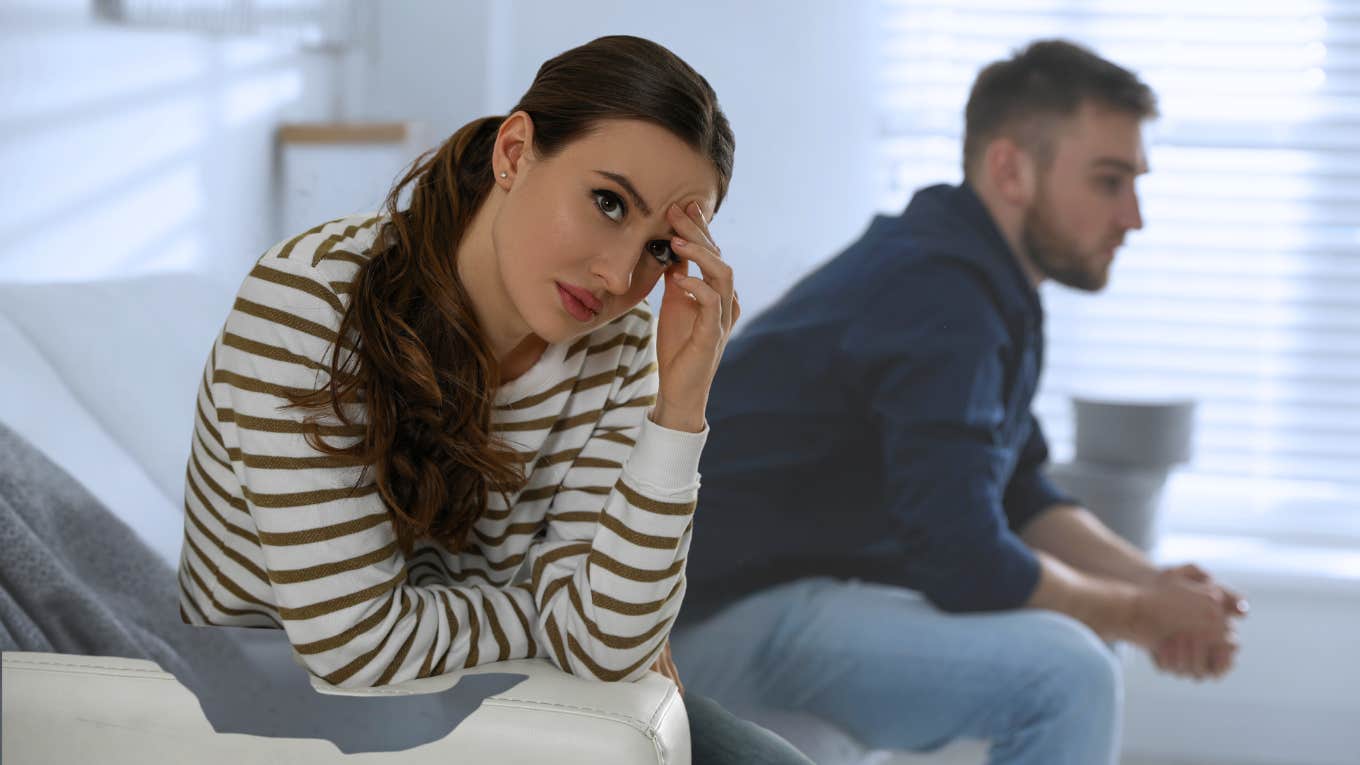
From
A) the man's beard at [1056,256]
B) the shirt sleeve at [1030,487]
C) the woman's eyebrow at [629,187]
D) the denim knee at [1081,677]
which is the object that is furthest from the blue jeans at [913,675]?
the woman's eyebrow at [629,187]

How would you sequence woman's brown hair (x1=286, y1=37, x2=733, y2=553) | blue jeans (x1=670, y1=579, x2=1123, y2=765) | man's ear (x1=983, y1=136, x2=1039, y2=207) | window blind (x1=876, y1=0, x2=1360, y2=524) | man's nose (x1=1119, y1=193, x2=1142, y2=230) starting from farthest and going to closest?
window blind (x1=876, y1=0, x2=1360, y2=524), man's nose (x1=1119, y1=193, x2=1142, y2=230), man's ear (x1=983, y1=136, x2=1039, y2=207), blue jeans (x1=670, y1=579, x2=1123, y2=765), woman's brown hair (x1=286, y1=37, x2=733, y2=553)

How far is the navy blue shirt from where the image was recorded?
1293 mm

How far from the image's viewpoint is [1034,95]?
149 centimetres

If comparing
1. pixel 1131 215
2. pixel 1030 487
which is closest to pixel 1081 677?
pixel 1030 487

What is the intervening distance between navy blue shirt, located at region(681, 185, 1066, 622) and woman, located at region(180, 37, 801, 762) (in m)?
0.45

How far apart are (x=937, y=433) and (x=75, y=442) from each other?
0.79m

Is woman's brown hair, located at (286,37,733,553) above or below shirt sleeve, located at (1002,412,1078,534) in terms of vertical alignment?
above

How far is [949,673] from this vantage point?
1.31 metres

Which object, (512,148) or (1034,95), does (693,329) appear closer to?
(512,148)

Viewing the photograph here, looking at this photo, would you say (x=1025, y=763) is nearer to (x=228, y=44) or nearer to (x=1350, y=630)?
(x=1350, y=630)

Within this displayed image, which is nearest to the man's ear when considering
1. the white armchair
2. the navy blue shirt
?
the navy blue shirt

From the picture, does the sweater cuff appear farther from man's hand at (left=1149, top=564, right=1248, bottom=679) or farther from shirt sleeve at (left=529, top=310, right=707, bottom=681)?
man's hand at (left=1149, top=564, right=1248, bottom=679)

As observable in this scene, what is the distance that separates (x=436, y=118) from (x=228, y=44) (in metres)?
0.25

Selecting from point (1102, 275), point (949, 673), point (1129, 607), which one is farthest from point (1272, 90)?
point (949, 673)
